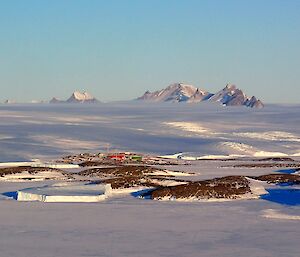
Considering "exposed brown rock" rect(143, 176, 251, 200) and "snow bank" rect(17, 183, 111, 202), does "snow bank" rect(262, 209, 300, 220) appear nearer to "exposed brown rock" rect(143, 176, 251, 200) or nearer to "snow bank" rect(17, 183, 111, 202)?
"exposed brown rock" rect(143, 176, 251, 200)

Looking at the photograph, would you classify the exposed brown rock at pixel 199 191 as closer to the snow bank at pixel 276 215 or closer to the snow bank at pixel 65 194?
the snow bank at pixel 65 194

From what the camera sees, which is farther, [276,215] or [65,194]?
[65,194]

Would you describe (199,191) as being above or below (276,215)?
below

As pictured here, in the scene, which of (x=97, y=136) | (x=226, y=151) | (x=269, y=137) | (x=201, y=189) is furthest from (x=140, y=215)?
(x=269, y=137)

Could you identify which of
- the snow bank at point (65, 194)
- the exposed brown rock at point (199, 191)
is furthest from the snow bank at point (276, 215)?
the snow bank at point (65, 194)

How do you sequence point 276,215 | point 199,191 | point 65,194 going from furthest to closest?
point 199,191 < point 65,194 < point 276,215

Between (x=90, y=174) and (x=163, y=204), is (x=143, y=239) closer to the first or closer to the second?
(x=163, y=204)

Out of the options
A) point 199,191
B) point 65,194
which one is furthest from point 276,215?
point 65,194

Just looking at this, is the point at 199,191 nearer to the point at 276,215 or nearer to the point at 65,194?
the point at 65,194

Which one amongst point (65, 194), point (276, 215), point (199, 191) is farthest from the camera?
point (199, 191)

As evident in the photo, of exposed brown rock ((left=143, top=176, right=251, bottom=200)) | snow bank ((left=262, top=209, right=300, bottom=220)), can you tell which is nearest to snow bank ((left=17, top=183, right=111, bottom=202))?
exposed brown rock ((left=143, top=176, right=251, bottom=200))
